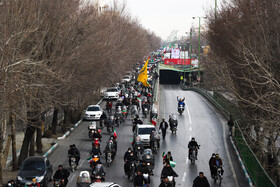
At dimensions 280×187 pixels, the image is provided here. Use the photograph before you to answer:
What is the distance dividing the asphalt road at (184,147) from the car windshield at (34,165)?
1473mm

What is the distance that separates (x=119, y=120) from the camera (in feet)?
139

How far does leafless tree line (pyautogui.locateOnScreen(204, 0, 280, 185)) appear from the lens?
Answer: 19141 mm

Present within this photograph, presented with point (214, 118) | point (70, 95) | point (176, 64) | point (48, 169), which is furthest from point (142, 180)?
point (176, 64)

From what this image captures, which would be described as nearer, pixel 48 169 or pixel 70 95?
pixel 48 169

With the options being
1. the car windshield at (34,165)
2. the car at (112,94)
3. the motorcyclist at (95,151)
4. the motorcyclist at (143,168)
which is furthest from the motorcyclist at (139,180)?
the car at (112,94)

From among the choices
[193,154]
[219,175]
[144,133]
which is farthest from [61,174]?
[144,133]

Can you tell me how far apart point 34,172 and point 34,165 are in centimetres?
46

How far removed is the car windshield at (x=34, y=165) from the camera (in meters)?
23.0

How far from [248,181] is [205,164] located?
453 cm

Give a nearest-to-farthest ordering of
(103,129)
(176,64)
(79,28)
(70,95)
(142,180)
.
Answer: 1. (142,180)
2. (79,28)
3. (70,95)
4. (103,129)
5. (176,64)

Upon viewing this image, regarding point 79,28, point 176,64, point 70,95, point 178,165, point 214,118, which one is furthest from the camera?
point 176,64

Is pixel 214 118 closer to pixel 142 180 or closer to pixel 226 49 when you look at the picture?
pixel 226 49

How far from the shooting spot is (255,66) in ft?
86.2

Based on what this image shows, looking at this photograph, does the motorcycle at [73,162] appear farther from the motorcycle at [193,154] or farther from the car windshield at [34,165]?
the motorcycle at [193,154]
